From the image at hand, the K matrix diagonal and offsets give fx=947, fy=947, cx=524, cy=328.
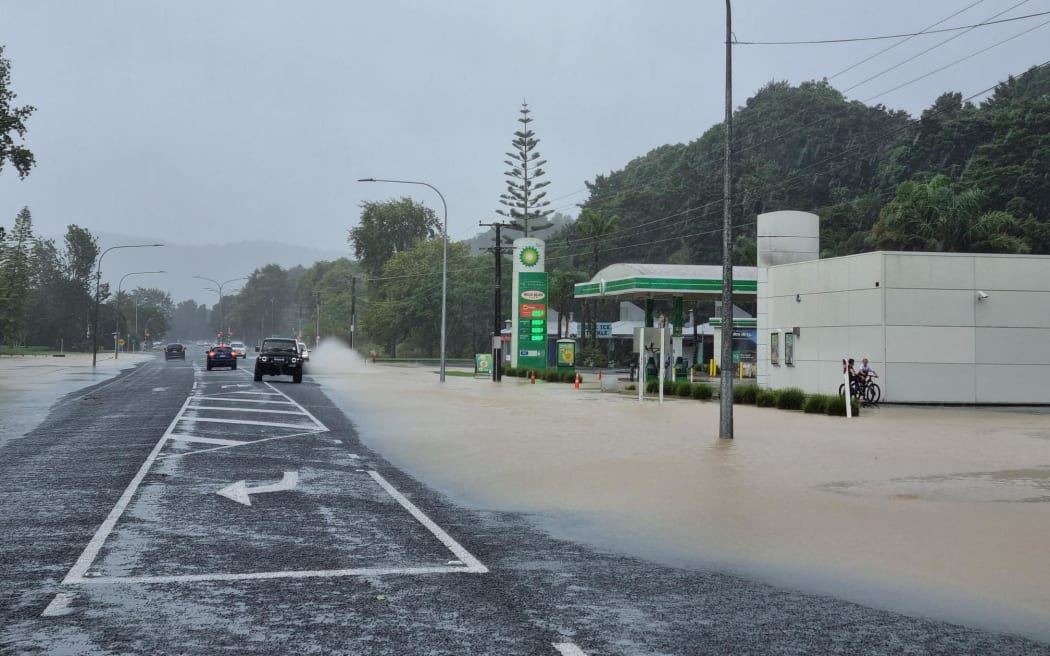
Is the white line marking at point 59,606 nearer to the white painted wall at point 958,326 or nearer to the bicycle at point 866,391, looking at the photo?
the bicycle at point 866,391

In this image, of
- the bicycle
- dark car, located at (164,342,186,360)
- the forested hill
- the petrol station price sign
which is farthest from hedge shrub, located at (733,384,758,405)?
dark car, located at (164,342,186,360)

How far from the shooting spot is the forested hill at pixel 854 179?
65.6 metres

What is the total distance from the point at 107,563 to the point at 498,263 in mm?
43322

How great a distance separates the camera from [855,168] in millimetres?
90125

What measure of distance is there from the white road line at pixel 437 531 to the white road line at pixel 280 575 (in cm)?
15

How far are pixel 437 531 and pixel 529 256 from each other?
4274 cm

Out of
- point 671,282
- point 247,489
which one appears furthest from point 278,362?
point 247,489

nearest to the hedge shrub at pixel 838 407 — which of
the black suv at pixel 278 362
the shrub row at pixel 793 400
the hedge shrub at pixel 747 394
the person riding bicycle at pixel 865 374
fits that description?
the shrub row at pixel 793 400

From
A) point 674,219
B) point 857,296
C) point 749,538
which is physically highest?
point 674,219

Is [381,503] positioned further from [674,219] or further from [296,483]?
[674,219]

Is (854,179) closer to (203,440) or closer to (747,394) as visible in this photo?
(747,394)

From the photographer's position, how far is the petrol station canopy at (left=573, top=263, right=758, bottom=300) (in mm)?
42719

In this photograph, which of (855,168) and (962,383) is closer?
(962,383)

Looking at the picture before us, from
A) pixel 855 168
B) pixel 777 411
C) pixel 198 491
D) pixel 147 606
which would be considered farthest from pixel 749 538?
pixel 855 168
